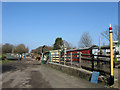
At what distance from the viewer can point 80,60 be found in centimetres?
942

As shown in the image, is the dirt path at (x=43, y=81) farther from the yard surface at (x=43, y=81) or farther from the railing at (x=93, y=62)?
the railing at (x=93, y=62)

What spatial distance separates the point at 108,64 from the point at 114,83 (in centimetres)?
99

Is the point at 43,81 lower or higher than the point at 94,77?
lower

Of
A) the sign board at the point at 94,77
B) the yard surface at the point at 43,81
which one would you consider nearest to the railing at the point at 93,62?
the sign board at the point at 94,77

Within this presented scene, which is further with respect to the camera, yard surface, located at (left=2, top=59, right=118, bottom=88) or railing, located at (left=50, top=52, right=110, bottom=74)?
railing, located at (left=50, top=52, right=110, bottom=74)

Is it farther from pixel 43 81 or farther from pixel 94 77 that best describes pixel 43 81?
pixel 94 77

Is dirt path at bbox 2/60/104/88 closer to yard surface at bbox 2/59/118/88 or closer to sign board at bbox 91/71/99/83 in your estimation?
yard surface at bbox 2/59/118/88

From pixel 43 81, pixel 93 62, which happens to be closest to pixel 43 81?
pixel 43 81

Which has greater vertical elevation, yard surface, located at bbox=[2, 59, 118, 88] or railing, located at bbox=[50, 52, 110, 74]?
railing, located at bbox=[50, 52, 110, 74]

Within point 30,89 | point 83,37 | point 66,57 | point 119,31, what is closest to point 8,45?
point 83,37

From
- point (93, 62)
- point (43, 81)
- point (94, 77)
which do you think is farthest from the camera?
point (93, 62)

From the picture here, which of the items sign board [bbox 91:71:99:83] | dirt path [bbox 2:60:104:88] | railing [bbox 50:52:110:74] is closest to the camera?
dirt path [bbox 2:60:104:88]

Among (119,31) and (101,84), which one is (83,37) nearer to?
(119,31)

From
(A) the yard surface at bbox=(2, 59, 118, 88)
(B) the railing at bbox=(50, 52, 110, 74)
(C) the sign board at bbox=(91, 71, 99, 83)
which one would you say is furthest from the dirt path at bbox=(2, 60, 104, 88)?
(B) the railing at bbox=(50, 52, 110, 74)
